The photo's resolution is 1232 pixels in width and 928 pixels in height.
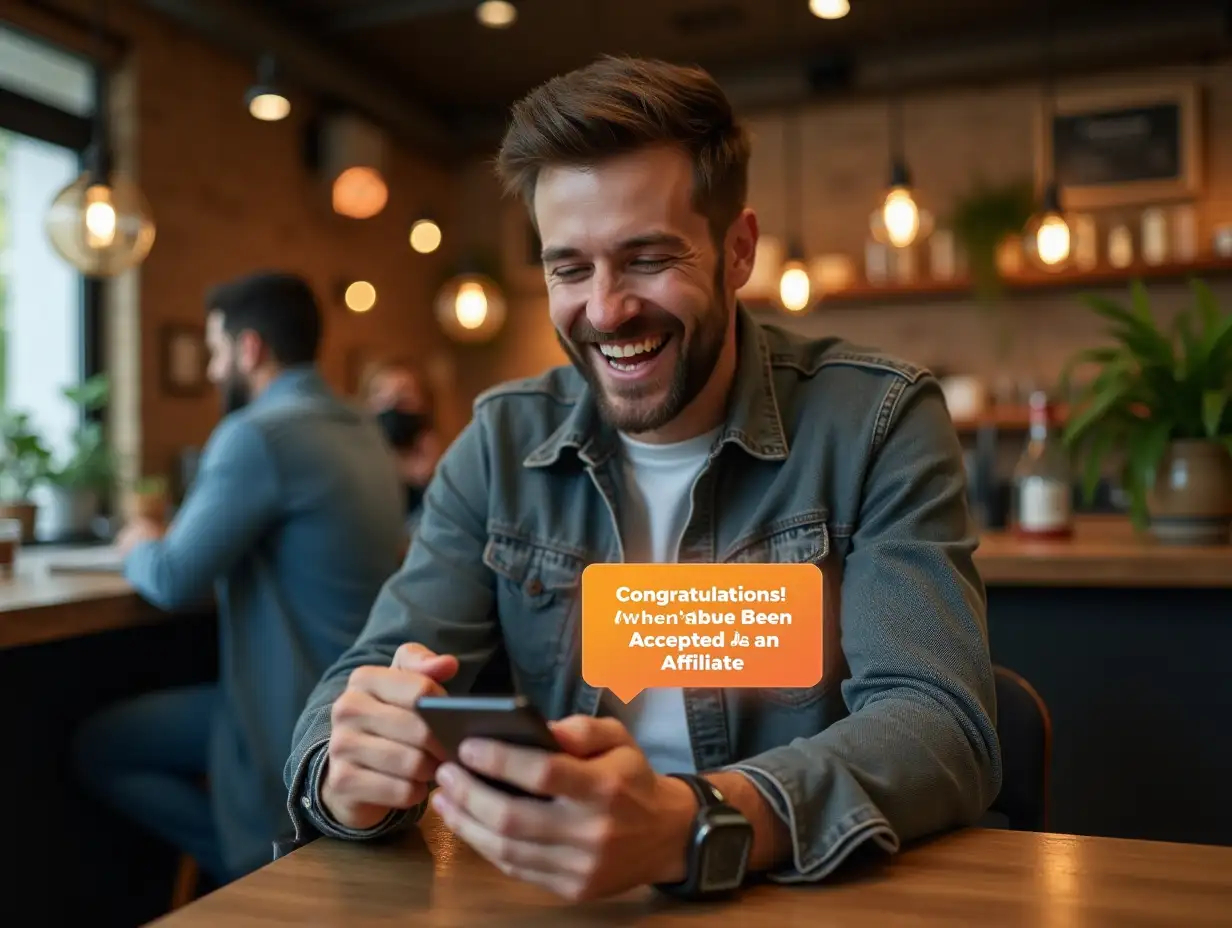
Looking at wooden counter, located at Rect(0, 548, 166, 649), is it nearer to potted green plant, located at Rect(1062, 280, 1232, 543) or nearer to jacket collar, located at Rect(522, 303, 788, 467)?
→ jacket collar, located at Rect(522, 303, 788, 467)

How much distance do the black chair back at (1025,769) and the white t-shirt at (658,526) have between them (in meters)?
0.34

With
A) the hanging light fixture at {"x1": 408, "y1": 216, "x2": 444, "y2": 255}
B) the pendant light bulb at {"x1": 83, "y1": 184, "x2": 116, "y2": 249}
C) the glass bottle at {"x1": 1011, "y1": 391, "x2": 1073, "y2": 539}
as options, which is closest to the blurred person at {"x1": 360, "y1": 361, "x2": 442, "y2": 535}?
the hanging light fixture at {"x1": 408, "y1": 216, "x2": 444, "y2": 255}

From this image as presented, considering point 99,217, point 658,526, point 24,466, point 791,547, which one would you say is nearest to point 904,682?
point 791,547

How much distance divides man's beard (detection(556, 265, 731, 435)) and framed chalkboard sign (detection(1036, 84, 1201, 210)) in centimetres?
453

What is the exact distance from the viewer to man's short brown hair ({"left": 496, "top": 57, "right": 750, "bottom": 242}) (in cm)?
104

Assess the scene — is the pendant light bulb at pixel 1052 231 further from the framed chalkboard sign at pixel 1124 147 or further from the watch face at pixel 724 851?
the watch face at pixel 724 851

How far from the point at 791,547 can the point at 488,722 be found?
20.7 inches

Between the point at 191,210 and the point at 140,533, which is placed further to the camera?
the point at 191,210

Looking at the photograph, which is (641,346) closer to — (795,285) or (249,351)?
(249,351)

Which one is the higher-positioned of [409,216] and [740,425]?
[409,216]

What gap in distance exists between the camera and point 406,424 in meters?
3.88

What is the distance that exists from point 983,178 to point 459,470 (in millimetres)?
4705

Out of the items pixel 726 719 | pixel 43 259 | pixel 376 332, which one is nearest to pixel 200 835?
pixel 726 719

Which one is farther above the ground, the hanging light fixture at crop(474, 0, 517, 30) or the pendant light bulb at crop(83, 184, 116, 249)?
the hanging light fixture at crop(474, 0, 517, 30)
